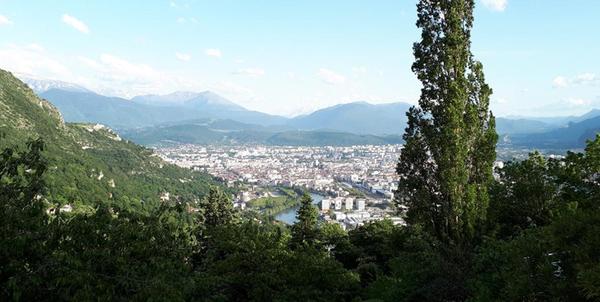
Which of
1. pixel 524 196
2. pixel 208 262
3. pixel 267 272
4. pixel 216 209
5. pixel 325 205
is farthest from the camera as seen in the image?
pixel 325 205

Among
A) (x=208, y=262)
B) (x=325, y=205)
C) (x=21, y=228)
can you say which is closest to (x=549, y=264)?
(x=21, y=228)

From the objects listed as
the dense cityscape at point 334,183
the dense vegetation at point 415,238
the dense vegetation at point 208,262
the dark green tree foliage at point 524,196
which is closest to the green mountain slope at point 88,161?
the dense cityscape at point 334,183

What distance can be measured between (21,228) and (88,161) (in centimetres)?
7704

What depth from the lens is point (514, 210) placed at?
1647cm

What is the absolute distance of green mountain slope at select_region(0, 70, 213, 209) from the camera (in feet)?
206

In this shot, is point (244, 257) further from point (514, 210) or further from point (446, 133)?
point (514, 210)

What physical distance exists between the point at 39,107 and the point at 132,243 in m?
93.6

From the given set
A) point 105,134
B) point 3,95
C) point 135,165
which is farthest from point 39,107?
point 105,134

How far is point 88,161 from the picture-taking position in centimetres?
7688

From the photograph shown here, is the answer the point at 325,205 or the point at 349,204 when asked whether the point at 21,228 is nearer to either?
the point at 325,205

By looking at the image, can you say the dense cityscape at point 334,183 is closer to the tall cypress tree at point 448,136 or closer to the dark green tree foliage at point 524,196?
the dark green tree foliage at point 524,196

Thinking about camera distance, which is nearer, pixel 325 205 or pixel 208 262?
pixel 208 262

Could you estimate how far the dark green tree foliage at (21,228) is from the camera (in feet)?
18.0

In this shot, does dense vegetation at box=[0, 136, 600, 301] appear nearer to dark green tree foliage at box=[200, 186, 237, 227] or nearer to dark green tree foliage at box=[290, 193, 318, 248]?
dark green tree foliage at box=[290, 193, 318, 248]
